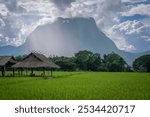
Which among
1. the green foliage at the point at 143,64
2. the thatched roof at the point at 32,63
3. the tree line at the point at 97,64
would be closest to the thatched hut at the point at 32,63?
the thatched roof at the point at 32,63

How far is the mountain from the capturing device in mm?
105500

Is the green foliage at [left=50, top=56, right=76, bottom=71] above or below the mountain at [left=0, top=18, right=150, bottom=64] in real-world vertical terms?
below

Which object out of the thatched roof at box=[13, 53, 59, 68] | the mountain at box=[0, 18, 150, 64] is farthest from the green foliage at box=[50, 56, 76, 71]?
the mountain at box=[0, 18, 150, 64]

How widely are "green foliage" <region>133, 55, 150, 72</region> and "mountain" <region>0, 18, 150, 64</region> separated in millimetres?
42772

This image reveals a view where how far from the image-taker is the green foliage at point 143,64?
51844 mm

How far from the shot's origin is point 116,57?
62594 millimetres

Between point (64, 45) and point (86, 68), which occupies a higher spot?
point (64, 45)

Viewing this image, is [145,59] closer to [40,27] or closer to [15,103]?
[15,103]

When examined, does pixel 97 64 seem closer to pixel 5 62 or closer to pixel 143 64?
pixel 143 64

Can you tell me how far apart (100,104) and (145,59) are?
45.0 m

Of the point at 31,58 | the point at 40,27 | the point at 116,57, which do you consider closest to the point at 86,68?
the point at 116,57

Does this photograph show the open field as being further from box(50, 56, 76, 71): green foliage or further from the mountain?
the mountain

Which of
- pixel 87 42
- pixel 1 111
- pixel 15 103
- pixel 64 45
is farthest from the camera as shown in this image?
pixel 87 42

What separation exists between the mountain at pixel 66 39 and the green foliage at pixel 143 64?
1684 inches
